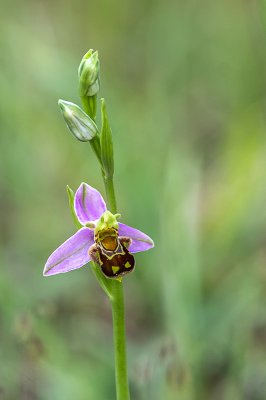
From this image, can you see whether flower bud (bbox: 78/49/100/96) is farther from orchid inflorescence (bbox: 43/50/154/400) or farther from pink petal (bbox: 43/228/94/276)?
pink petal (bbox: 43/228/94/276)

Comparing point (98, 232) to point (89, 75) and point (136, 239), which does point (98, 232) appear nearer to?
point (136, 239)

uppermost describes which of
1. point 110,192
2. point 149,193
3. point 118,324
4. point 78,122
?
point 78,122

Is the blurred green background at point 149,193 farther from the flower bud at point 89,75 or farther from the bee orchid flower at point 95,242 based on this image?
the flower bud at point 89,75

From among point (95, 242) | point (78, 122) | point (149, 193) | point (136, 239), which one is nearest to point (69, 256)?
point (95, 242)

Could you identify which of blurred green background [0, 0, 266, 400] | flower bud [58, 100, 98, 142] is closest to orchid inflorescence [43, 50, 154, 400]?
flower bud [58, 100, 98, 142]

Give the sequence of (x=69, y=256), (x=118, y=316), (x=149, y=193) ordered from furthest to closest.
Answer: (x=149, y=193) < (x=69, y=256) < (x=118, y=316)

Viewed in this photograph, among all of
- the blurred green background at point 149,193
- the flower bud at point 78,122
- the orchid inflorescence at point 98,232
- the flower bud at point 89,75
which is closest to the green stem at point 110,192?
the orchid inflorescence at point 98,232

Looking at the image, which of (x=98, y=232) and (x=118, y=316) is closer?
(x=118, y=316)

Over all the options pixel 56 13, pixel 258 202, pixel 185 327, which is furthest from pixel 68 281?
pixel 56 13
